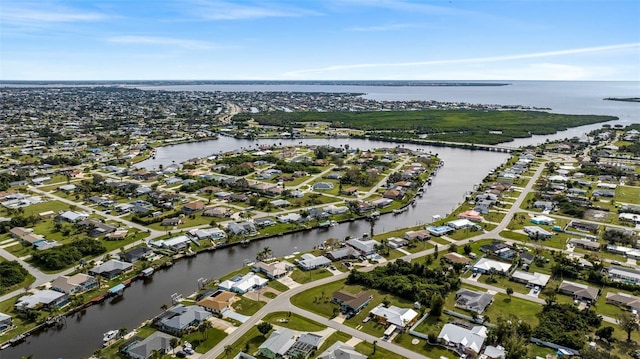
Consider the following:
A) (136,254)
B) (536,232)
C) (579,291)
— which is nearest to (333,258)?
(136,254)

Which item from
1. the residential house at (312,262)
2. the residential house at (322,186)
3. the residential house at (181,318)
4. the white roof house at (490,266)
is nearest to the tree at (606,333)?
the white roof house at (490,266)

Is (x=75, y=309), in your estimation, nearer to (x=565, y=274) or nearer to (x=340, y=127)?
(x=565, y=274)

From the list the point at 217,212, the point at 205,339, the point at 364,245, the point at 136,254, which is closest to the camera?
the point at 205,339

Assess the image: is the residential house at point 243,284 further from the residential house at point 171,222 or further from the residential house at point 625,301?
the residential house at point 625,301

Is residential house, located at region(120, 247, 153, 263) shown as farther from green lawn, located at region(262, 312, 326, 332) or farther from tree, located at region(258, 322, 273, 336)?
tree, located at region(258, 322, 273, 336)

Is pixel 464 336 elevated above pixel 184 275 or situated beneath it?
elevated above

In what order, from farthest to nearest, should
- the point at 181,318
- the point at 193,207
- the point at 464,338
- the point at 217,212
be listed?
the point at 193,207, the point at 217,212, the point at 181,318, the point at 464,338

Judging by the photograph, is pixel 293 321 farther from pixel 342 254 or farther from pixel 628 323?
pixel 628 323
